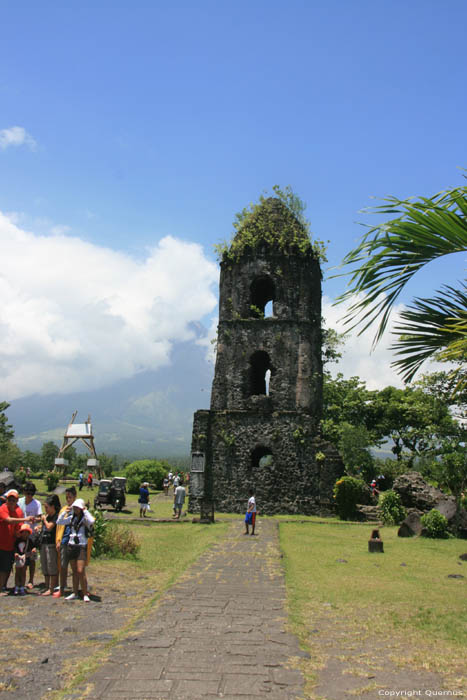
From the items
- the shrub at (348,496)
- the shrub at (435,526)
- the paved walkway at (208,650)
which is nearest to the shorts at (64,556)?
the paved walkway at (208,650)

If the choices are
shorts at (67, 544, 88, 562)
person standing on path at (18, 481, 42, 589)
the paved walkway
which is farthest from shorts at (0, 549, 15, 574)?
the paved walkway

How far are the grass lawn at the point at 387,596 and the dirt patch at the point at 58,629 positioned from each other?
1751 millimetres

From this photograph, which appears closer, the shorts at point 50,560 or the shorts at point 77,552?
the shorts at point 77,552

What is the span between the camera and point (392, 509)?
1545 cm

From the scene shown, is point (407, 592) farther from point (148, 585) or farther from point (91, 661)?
point (91, 661)

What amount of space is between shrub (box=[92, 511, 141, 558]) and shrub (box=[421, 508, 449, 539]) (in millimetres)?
7131

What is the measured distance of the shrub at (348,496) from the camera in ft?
55.8

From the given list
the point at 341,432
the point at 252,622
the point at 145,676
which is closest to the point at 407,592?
the point at 252,622

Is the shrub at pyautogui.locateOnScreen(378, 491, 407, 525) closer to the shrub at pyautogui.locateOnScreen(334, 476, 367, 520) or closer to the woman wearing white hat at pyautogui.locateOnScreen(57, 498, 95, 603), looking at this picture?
the shrub at pyautogui.locateOnScreen(334, 476, 367, 520)

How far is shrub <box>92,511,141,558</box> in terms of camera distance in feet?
29.2

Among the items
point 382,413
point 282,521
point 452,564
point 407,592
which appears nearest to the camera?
point 407,592

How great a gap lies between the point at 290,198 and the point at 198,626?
18.4m

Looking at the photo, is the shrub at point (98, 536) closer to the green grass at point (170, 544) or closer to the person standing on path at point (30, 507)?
the green grass at point (170, 544)

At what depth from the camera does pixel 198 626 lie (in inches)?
198
